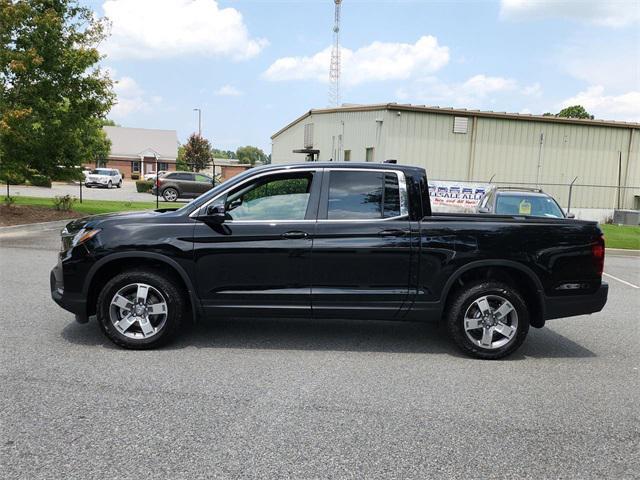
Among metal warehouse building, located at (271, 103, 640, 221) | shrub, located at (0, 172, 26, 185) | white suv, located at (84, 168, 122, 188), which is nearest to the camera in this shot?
shrub, located at (0, 172, 26, 185)

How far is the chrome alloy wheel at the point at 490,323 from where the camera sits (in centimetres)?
520

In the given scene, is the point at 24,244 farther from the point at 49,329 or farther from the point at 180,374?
the point at 180,374

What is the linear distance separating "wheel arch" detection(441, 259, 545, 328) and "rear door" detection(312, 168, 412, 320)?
48 centimetres

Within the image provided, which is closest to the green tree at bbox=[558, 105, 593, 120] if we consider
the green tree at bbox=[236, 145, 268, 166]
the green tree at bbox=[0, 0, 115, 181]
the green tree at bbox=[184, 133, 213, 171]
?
the green tree at bbox=[184, 133, 213, 171]

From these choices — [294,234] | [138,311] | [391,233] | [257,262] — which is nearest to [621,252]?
[391,233]

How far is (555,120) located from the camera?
2297 cm

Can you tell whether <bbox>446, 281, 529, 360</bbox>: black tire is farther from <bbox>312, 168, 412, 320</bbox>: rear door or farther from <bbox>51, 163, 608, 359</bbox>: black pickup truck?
<bbox>312, 168, 412, 320</bbox>: rear door

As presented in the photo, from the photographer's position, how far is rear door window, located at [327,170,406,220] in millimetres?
5215

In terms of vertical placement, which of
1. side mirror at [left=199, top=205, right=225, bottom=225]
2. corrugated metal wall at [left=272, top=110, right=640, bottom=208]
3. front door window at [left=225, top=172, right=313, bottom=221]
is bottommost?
side mirror at [left=199, top=205, right=225, bottom=225]

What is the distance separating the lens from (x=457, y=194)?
728 inches

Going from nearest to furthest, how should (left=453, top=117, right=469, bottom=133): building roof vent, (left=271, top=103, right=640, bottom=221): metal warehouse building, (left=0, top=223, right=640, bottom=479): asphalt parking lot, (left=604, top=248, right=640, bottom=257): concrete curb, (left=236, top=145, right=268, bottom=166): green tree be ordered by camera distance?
(left=0, top=223, right=640, bottom=479): asphalt parking lot < (left=604, top=248, right=640, bottom=257): concrete curb < (left=271, top=103, right=640, bottom=221): metal warehouse building < (left=453, top=117, right=469, bottom=133): building roof vent < (left=236, top=145, right=268, bottom=166): green tree

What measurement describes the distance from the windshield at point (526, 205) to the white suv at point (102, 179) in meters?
35.0

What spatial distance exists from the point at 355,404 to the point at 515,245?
2273mm

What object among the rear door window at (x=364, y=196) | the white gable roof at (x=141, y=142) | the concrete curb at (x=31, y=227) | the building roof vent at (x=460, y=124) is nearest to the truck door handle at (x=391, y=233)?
the rear door window at (x=364, y=196)
